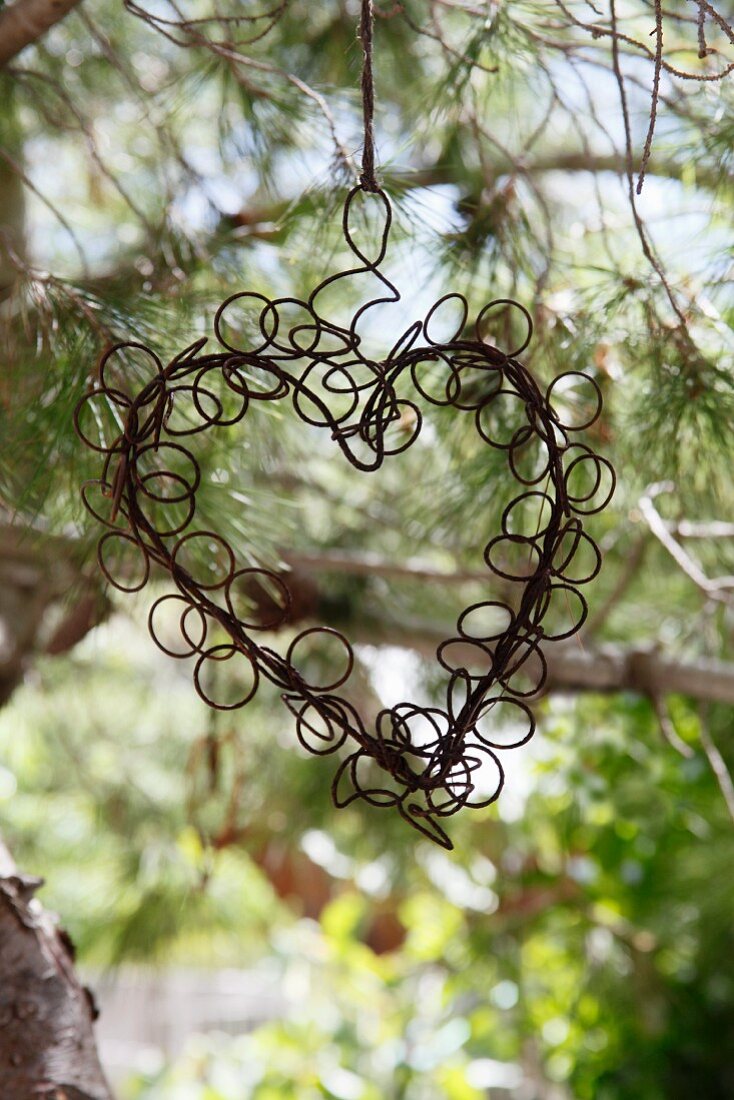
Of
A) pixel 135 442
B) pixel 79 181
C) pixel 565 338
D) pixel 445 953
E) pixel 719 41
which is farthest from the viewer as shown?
pixel 445 953

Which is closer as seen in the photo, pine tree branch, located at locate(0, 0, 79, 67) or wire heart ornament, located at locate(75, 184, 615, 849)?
wire heart ornament, located at locate(75, 184, 615, 849)

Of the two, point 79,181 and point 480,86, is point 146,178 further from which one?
point 480,86

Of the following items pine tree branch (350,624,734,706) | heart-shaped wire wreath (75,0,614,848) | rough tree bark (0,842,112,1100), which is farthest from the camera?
pine tree branch (350,624,734,706)

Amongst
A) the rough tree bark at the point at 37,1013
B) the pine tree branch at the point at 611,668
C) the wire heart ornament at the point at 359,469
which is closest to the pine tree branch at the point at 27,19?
the wire heart ornament at the point at 359,469

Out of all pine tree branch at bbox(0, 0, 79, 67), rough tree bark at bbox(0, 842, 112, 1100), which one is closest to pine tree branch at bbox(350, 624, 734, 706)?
rough tree bark at bbox(0, 842, 112, 1100)

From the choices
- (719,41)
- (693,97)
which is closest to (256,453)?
(693,97)

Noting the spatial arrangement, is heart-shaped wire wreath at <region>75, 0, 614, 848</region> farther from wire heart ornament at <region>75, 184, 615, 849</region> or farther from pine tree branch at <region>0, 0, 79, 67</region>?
pine tree branch at <region>0, 0, 79, 67</region>

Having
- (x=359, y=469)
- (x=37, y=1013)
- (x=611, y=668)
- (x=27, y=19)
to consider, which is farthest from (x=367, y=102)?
(x=611, y=668)
